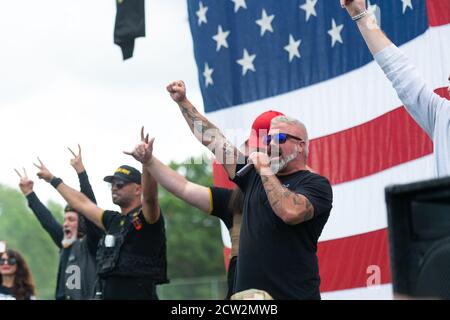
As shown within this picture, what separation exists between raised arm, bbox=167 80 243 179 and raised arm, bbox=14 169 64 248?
296 cm

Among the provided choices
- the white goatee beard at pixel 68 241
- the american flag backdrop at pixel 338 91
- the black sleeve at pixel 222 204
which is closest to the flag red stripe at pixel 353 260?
the american flag backdrop at pixel 338 91

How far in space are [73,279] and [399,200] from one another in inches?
205

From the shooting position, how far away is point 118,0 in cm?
705

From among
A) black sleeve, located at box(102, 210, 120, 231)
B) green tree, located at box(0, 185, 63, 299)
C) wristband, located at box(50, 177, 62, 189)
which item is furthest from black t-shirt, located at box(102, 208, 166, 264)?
green tree, located at box(0, 185, 63, 299)

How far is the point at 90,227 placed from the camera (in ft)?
22.0

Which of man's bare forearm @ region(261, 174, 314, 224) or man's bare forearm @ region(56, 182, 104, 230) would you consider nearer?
man's bare forearm @ region(261, 174, 314, 224)

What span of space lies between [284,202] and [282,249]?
0.25 m

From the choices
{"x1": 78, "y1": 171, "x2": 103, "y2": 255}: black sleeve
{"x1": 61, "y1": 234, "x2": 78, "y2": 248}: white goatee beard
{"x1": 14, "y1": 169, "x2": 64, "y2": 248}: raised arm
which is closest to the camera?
{"x1": 78, "y1": 171, "x2": 103, "y2": 255}: black sleeve

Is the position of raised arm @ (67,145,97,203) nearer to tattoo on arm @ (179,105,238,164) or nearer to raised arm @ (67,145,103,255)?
raised arm @ (67,145,103,255)

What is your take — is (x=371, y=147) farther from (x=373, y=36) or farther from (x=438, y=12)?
(x=373, y=36)

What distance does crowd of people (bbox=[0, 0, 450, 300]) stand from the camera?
4094 mm

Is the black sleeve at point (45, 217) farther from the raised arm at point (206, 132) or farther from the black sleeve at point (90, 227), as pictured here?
the raised arm at point (206, 132)
